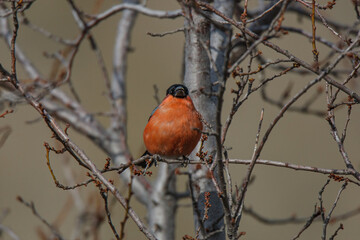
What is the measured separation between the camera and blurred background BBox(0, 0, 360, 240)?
24.2 ft

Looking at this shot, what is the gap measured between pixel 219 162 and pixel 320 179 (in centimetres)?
590

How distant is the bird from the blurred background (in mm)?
2893

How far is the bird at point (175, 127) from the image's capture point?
3.72m

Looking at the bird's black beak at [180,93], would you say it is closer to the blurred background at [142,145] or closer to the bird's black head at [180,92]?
the bird's black head at [180,92]

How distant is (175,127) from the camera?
12.4 feet

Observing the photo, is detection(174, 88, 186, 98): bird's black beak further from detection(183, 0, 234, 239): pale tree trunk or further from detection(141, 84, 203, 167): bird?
detection(183, 0, 234, 239): pale tree trunk

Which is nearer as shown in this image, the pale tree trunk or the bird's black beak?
the pale tree trunk

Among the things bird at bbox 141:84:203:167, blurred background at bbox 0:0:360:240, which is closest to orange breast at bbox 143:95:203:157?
bird at bbox 141:84:203:167

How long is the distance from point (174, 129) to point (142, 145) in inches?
156

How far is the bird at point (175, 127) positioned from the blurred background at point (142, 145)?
9.49ft

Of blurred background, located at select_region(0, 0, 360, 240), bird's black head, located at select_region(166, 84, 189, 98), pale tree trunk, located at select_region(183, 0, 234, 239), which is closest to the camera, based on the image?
pale tree trunk, located at select_region(183, 0, 234, 239)

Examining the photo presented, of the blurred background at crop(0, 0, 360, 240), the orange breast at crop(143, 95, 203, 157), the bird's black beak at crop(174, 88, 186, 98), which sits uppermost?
the blurred background at crop(0, 0, 360, 240)

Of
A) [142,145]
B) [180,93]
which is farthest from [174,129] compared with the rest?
[142,145]

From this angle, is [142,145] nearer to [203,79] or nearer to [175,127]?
[175,127]
